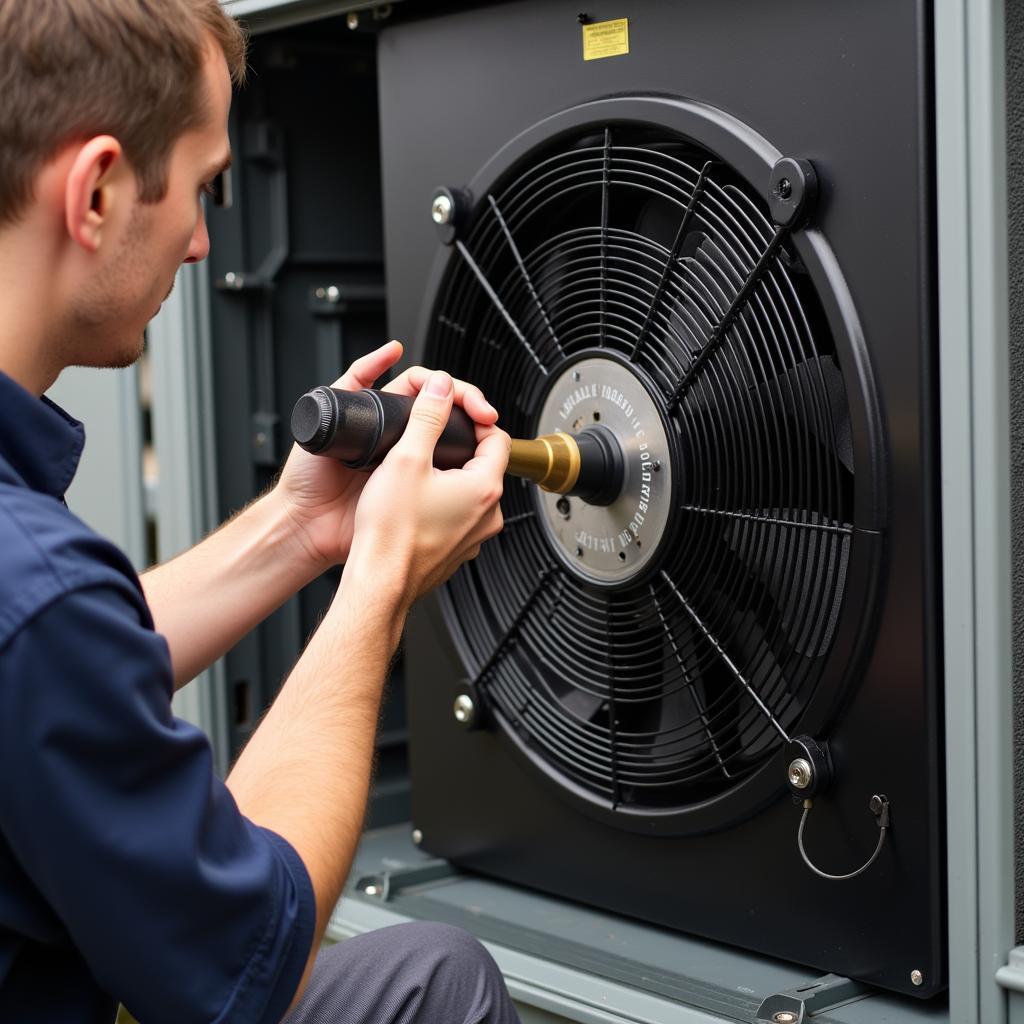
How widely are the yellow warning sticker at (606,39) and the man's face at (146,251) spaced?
0.47 metres

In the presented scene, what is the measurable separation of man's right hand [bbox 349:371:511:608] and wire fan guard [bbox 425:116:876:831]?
0.27 m

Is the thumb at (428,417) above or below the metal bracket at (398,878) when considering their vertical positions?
above

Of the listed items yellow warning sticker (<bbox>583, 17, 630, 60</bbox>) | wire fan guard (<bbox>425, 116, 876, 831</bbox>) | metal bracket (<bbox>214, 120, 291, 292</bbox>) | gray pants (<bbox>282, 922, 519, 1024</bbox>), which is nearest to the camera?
gray pants (<bbox>282, 922, 519, 1024</bbox>)

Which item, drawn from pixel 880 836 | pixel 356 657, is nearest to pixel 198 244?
pixel 356 657

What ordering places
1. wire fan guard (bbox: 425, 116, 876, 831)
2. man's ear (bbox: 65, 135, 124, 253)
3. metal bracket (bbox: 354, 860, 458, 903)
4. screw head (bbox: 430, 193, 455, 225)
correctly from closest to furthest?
man's ear (bbox: 65, 135, 124, 253)
wire fan guard (bbox: 425, 116, 876, 831)
screw head (bbox: 430, 193, 455, 225)
metal bracket (bbox: 354, 860, 458, 903)

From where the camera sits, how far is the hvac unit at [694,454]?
46.8 inches

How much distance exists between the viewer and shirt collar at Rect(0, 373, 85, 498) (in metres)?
0.91

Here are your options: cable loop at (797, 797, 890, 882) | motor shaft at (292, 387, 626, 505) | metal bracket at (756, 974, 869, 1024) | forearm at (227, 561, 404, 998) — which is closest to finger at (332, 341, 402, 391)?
motor shaft at (292, 387, 626, 505)

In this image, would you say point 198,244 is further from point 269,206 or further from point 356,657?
point 269,206

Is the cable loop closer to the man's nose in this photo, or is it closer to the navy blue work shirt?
the navy blue work shirt

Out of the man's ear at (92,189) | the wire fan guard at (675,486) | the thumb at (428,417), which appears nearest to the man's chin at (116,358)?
the man's ear at (92,189)

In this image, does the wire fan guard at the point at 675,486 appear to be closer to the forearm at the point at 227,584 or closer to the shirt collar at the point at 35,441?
the forearm at the point at 227,584

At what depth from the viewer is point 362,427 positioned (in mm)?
1141

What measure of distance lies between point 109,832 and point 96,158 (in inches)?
16.6
